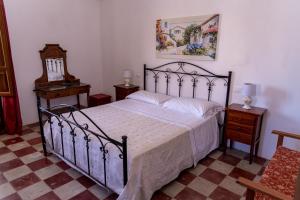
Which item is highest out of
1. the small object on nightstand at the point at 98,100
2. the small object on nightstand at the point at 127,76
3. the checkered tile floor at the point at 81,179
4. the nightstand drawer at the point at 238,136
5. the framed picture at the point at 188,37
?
the framed picture at the point at 188,37

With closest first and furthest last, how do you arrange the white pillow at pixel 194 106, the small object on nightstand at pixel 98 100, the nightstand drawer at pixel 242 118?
the nightstand drawer at pixel 242 118 < the white pillow at pixel 194 106 < the small object on nightstand at pixel 98 100

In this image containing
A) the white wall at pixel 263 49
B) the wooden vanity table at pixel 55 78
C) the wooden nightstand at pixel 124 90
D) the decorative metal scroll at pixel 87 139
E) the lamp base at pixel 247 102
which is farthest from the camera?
the wooden nightstand at pixel 124 90

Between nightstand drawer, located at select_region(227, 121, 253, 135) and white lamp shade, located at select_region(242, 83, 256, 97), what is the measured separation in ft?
1.37

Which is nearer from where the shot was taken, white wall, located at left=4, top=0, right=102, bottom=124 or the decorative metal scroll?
the decorative metal scroll

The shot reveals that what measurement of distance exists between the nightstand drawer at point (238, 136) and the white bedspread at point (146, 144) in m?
0.23

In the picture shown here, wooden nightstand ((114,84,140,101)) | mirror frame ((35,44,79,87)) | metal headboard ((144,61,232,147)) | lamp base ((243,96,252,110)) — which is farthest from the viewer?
wooden nightstand ((114,84,140,101))

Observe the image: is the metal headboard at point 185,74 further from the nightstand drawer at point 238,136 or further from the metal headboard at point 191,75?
the nightstand drawer at point 238,136

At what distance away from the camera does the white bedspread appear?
6.72ft

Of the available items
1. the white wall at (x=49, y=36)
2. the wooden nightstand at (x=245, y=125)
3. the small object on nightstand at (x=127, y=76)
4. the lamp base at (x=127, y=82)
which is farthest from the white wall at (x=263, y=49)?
the white wall at (x=49, y=36)

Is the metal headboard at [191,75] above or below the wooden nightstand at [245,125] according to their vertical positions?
above

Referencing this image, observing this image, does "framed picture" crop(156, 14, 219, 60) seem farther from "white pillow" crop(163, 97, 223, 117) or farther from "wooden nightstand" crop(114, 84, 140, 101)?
"wooden nightstand" crop(114, 84, 140, 101)

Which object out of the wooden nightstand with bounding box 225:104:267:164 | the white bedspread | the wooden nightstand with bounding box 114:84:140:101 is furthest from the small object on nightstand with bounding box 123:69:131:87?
the wooden nightstand with bounding box 225:104:267:164

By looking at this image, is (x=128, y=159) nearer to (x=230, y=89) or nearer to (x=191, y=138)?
(x=191, y=138)

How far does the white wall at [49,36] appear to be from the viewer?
12.5 feet
